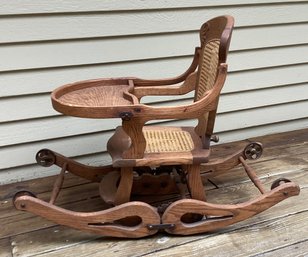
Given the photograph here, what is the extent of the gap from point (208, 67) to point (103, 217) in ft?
2.38

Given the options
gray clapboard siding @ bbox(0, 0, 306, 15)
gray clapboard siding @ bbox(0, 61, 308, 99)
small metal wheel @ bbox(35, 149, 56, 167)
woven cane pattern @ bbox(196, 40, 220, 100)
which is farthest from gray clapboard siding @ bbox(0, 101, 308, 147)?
woven cane pattern @ bbox(196, 40, 220, 100)

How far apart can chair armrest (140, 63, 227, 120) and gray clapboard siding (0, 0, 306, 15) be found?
2.54 feet

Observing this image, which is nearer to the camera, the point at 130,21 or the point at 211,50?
the point at 211,50

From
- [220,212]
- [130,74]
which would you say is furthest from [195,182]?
[130,74]

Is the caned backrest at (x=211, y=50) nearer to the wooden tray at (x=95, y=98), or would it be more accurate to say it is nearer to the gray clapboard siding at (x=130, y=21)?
the wooden tray at (x=95, y=98)

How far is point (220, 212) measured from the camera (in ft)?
4.66

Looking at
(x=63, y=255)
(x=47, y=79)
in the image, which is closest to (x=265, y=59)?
(x=47, y=79)

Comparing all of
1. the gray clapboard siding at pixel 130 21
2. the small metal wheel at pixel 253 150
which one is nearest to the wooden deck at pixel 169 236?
the small metal wheel at pixel 253 150

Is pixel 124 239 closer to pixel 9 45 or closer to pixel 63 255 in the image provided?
pixel 63 255

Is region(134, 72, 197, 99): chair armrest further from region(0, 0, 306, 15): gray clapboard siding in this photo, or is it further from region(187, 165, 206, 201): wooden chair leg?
region(0, 0, 306, 15): gray clapboard siding

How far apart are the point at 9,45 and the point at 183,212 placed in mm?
1090

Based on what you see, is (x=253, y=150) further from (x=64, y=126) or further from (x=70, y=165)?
(x=64, y=126)

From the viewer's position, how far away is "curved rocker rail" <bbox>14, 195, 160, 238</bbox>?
52.5 inches

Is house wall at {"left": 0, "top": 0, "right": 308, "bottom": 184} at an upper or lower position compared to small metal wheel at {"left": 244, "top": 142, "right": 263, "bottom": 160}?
upper
